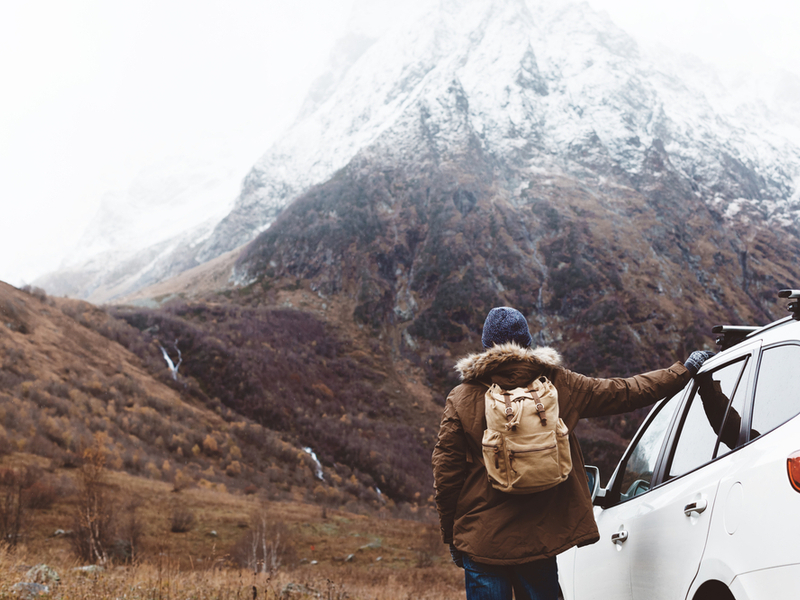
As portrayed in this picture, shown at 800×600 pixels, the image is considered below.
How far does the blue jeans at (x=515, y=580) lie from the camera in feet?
7.50

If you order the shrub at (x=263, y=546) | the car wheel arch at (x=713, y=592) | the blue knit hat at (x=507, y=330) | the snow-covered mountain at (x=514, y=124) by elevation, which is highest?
the snow-covered mountain at (x=514, y=124)

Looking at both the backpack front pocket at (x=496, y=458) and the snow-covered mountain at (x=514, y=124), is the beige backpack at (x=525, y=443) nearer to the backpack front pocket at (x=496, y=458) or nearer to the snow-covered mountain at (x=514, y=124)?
the backpack front pocket at (x=496, y=458)

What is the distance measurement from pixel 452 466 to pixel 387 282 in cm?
6509

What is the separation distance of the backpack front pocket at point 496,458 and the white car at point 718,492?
0.71 m

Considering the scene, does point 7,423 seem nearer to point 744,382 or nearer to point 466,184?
point 744,382

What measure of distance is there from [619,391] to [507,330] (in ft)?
1.99

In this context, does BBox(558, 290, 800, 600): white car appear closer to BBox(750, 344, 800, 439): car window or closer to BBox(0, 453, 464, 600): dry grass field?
BBox(750, 344, 800, 439): car window

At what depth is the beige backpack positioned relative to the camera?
214 centimetres

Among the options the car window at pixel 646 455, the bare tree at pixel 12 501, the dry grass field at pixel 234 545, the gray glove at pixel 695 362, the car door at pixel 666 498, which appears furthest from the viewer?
the bare tree at pixel 12 501

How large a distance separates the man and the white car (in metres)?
0.27

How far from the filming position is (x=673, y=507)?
7.18 feet

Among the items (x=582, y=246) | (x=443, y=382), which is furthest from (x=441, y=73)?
(x=443, y=382)

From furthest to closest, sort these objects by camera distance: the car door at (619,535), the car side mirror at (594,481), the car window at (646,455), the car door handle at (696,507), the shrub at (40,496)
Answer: the shrub at (40,496) < the car side mirror at (594,481) < the car window at (646,455) < the car door at (619,535) < the car door handle at (696,507)

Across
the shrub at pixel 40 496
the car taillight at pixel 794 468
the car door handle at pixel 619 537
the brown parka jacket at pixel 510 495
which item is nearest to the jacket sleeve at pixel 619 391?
the brown parka jacket at pixel 510 495
